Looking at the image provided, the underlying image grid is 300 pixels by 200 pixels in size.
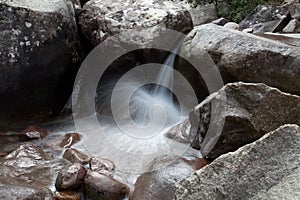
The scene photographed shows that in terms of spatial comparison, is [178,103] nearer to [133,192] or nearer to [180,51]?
[180,51]

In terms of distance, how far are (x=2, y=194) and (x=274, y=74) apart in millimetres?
2878

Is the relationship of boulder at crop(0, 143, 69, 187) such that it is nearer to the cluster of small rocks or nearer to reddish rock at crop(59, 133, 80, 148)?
the cluster of small rocks

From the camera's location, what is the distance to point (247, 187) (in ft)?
5.54

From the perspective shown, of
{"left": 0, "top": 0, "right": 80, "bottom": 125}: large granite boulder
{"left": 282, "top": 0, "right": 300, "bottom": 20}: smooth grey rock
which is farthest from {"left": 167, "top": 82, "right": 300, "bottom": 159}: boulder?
{"left": 282, "top": 0, "right": 300, "bottom": 20}: smooth grey rock

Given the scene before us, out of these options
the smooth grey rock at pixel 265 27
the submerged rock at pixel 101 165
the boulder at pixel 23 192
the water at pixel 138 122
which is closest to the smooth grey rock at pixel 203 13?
the smooth grey rock at pixel 265 27

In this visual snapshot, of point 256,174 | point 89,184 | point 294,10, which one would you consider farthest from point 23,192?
point 294,10

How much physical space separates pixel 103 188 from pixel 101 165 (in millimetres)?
526

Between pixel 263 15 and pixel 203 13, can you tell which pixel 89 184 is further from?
pixel 203 13

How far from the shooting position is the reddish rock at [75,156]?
3529mm

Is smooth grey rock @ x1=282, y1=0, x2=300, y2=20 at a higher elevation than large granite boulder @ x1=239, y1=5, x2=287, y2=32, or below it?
higher

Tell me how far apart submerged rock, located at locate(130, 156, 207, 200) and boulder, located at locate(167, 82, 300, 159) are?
0.33 m

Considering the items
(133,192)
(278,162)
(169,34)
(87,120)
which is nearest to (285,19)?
(169,34)

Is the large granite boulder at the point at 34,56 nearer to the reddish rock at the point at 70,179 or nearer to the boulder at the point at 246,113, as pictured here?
the reddish rock at the point at 70,179

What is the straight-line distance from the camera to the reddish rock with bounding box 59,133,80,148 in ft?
13.2
